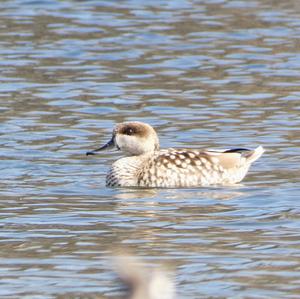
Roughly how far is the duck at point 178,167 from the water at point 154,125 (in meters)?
0.19

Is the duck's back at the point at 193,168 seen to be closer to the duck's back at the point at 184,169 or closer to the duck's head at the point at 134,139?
the duck's back at the point at 184,169

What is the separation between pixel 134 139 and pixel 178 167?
66 centimetres

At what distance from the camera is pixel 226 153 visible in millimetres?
11875

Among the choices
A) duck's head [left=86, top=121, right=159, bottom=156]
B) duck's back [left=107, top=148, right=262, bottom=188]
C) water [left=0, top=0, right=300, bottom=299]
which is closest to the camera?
water [left=0, top=0, right=300, bottom=299]

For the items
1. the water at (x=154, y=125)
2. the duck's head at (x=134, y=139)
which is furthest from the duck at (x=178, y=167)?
the water at (x=154, y=125)

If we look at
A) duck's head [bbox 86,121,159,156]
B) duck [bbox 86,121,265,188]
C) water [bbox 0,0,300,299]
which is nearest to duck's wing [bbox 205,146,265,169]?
duck [bbox 86,121,265,188]

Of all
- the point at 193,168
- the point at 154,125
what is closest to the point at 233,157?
the point at 193,168

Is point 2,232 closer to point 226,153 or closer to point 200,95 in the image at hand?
point 226,153

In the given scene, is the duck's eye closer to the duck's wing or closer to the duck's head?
the duck's head

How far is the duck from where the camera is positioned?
38.2 feet

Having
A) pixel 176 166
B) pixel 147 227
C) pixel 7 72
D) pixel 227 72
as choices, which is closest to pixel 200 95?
pixel 227 72

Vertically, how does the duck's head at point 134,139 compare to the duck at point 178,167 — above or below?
above

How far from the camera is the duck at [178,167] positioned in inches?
458

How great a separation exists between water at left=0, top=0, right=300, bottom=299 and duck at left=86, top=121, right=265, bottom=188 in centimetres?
19
